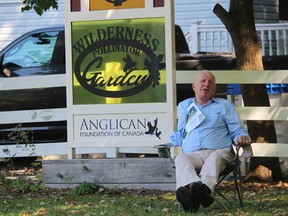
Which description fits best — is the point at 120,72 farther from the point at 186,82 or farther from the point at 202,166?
the point at 202,166

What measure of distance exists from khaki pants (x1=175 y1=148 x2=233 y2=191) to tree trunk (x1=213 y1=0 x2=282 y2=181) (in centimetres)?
256

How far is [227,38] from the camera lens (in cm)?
1393

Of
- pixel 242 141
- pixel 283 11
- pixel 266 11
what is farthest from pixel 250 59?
pixel 283 11

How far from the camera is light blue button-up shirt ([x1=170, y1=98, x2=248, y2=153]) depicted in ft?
20.1

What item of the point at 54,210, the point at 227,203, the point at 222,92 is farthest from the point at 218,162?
the point at 222,92

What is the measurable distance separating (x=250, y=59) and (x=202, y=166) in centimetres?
294

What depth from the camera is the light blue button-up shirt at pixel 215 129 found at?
20.1 feet

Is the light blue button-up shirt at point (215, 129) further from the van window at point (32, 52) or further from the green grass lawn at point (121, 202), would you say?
the van window at point (32, 52)

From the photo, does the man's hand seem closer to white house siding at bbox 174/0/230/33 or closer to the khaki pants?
the khaki pants

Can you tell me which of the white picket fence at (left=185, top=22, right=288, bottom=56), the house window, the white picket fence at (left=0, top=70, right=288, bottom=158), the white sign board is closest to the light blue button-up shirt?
the white sign board

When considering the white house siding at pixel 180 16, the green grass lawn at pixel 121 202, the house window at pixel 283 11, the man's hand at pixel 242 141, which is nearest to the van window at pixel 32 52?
the green grass lawn at pixel 121 202

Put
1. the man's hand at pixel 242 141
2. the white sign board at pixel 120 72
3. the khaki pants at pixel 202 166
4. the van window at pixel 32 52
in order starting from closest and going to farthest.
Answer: the khaki pants at pixel 202 166
the man's hand at pixel 242 141
the white sign board at pixel 120 72
the van window at pixel 32 52

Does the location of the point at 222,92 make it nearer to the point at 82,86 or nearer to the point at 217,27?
→ the point at 82,86

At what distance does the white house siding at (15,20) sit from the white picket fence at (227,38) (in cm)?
498
